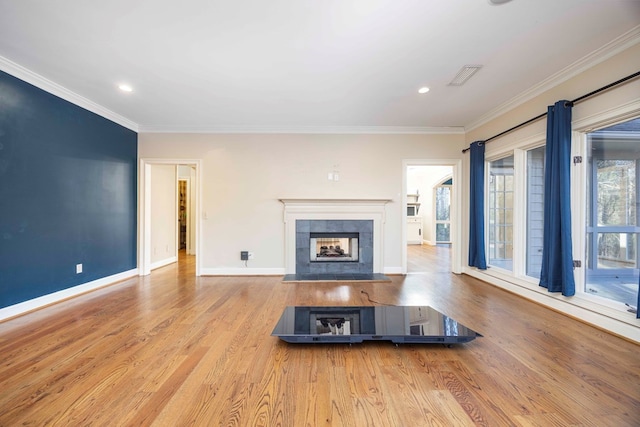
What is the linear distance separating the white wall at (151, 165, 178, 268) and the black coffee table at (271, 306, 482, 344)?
379 cm

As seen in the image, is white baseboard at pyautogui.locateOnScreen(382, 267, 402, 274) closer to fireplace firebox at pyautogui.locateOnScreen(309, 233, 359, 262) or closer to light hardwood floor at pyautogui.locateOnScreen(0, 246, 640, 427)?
fireplace firebox at pyautogui.locateOnScreen(309, 233, 359, 262)

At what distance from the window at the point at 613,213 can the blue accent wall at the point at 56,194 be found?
5.70 m

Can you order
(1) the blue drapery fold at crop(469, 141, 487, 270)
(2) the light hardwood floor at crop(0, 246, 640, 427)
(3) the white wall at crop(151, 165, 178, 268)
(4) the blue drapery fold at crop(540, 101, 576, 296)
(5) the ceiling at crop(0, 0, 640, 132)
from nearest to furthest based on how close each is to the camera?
(2) the light hardwood floor at crop(0, 246, 640, 427) < (5) the ceiling at crop(0, 0, 640, 132) < (4) the blue drapery fold at crop(540, 101, 576, 296) < (1) the blue drapery fold at crop(469, 141, 487, 270) < (3) the white wall at crop(151, 165, 178, 268)

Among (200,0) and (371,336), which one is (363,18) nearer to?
(200,0)

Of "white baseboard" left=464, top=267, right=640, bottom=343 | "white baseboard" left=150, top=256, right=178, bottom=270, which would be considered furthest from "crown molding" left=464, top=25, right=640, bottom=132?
"white baseboard" left=150, top=256, right=178, bottom=270

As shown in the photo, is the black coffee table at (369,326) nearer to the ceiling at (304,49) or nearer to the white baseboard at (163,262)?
the ceiling at (304,49)

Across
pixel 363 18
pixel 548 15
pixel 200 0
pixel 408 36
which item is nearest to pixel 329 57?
pixel 363 18

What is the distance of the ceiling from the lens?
194 cm

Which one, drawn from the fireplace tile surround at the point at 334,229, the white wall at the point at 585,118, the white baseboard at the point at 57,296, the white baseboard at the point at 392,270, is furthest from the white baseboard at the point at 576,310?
the white baseboard at the point at 57,296

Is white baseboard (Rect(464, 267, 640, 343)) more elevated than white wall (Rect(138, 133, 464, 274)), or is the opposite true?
white wall (Rect(138, 133, 464, 274))

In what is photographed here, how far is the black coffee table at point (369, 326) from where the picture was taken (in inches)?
78.7

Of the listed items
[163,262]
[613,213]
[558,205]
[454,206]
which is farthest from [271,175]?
[613,213]

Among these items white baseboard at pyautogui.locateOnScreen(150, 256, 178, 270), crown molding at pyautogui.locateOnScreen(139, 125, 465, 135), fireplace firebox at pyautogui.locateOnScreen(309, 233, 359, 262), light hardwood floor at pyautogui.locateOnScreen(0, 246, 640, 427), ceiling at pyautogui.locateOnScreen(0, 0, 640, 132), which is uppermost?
ceiling at pyautogui.locateOnScreen(0, 0, 640, 132)

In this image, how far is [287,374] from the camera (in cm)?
167
